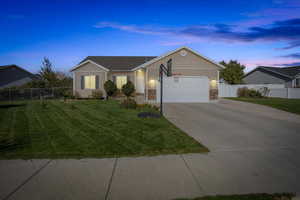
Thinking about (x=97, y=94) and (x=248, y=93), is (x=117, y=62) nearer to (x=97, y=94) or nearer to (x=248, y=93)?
(x=97, y=94)

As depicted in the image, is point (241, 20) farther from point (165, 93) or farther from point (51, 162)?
point (51, 162)

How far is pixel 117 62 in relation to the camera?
2408 centimetres

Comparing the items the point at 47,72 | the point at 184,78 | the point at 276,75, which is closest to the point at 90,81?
the point at 184,78

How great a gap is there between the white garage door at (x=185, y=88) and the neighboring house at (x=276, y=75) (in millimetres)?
19270

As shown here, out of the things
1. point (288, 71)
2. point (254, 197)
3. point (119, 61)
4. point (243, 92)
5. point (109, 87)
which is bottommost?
point (254, 197)

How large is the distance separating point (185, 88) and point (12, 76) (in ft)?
94.3

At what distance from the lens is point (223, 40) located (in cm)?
2230

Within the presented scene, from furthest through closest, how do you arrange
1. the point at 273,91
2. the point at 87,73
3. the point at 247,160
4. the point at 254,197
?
the point at 273,91 < the point at 87,73 < the point at 247,160 < the point at 254,197

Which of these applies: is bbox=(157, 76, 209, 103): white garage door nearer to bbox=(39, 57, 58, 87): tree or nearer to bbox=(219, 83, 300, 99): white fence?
bbox=(219, 83, 300, 99): white fence

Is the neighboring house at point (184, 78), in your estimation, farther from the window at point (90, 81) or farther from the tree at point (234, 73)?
the tree at point (234, 73)

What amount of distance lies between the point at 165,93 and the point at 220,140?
471 inches

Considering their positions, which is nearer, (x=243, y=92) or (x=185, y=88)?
(x=185, y=88)

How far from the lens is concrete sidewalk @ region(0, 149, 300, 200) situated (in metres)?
3.41

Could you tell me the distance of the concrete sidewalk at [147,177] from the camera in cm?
341
